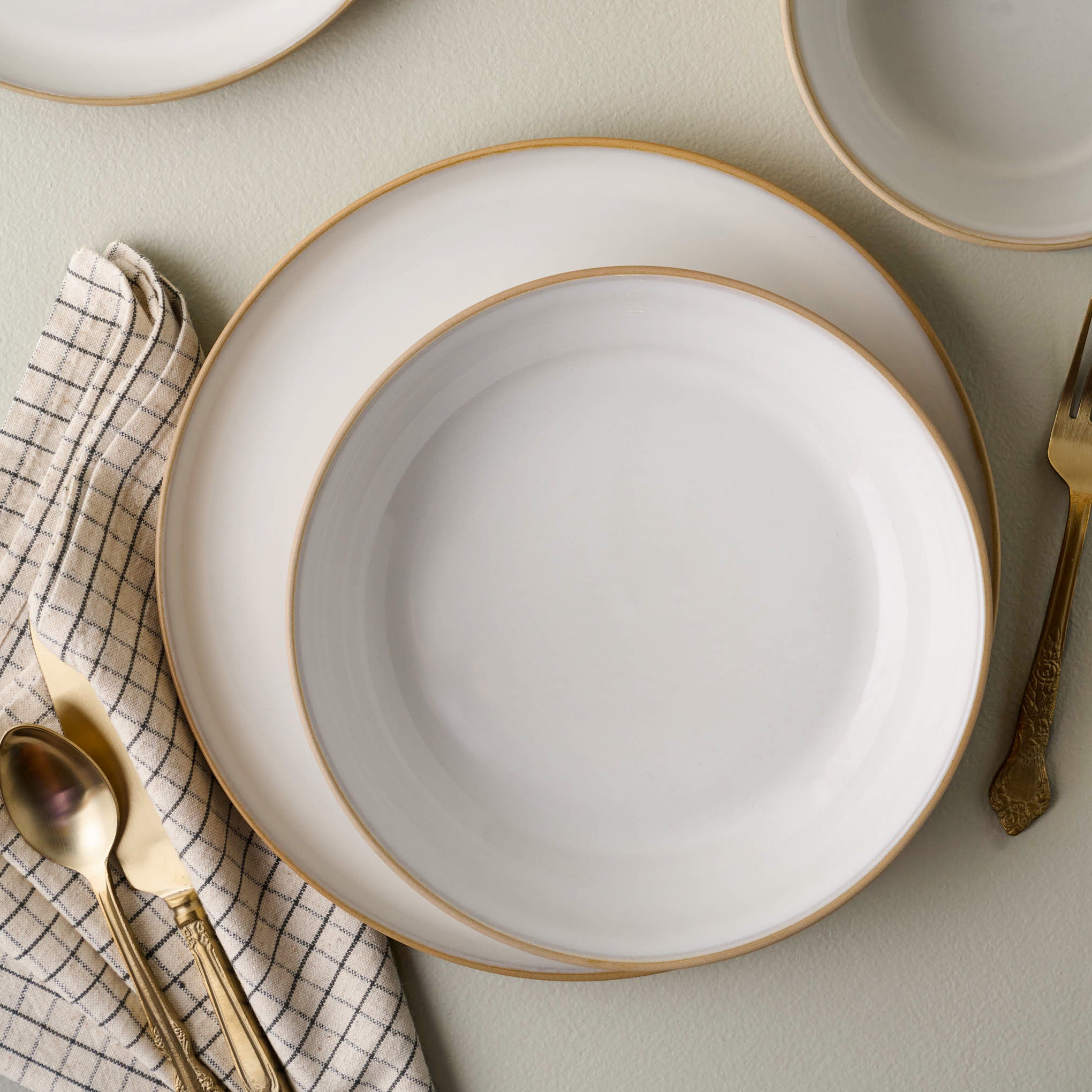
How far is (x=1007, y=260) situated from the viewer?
1.93 ft

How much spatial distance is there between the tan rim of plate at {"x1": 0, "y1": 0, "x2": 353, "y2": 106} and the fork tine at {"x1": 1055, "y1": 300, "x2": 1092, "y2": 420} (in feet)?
1.81

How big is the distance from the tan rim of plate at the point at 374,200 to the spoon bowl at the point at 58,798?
0.09 meters

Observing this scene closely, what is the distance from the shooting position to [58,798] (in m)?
0.59

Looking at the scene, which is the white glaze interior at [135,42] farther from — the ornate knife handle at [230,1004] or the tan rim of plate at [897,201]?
the ornate knife handle at [230,1004]

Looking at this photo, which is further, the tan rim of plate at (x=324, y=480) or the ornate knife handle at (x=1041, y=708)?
the ornate knife handle at (x=1041, y=708)

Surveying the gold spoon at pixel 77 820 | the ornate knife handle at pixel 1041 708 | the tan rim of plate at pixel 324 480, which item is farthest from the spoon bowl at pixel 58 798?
the ornate knife handle at pixel 1041 708

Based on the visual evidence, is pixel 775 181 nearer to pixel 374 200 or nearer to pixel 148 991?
pixel 374 200

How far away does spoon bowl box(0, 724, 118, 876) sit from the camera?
1.95 feet

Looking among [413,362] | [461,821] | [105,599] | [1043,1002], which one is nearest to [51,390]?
[105,599]

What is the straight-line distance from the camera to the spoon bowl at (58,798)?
23.4 inches

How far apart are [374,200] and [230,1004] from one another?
591 millimetres

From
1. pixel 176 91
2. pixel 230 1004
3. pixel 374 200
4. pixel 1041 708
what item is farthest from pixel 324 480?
pixel 1041 708

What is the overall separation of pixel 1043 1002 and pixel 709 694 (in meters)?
0.37

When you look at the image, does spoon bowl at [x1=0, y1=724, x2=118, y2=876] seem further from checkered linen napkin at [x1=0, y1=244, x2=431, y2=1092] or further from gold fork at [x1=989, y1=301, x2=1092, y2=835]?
gold fork at [x1=989, y1=301, x2=1092, y2=835]
